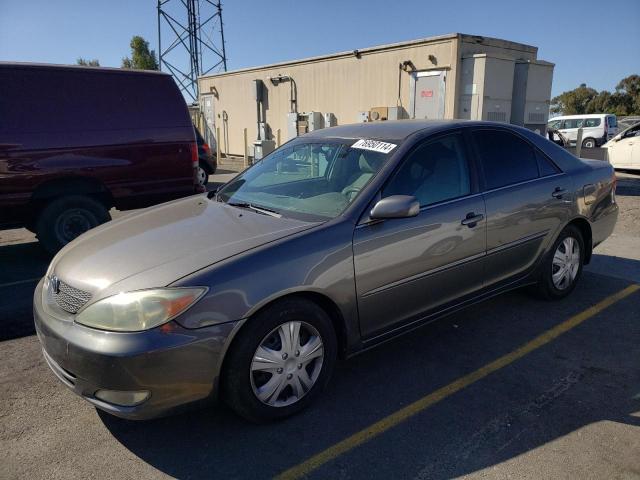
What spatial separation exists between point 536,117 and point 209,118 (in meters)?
13.9

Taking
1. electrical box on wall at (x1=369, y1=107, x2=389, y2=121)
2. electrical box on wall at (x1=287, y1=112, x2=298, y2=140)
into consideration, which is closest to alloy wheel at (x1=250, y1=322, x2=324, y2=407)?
electrical box on wall at (x1=369, y1=107, x2=389, y2=121)

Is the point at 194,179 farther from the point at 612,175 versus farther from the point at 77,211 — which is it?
the point at 612,175

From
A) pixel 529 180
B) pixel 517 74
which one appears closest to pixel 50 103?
pixel 529 180

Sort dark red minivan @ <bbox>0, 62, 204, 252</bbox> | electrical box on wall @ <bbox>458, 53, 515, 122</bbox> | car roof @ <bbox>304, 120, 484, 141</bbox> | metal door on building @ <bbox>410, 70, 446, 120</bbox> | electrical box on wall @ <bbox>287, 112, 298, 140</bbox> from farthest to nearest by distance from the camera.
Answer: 1. electrical box on wall @ <bbox>287, 112, 298, 140</bbox>
2. metal door on building @ <bbox>410, 70, 446, 120</bbox>
3. electrical box on wall @ <bbox>458, 53, 515, 122</bbox>
4. dark red minivan @ <bbox>0, 62, 204, 252</bbox>
5. car roof @ <bbox>304, 120, 484, 141</bbox>

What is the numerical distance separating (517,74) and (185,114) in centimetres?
864

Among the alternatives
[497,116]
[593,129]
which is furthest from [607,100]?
[497,116]

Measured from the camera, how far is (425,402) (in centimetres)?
294

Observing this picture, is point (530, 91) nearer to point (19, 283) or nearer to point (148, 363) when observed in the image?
point (19, 283)

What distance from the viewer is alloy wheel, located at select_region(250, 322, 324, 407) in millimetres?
2594

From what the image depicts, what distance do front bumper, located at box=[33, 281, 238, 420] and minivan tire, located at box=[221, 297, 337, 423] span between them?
0.09 m

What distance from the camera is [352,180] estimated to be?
10.6 feet

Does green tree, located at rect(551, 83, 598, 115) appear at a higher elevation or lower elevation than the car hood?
higher

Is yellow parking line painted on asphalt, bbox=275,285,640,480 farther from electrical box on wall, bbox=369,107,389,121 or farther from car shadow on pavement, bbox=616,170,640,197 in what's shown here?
electrical box on wall, bbox=369,107,389,121

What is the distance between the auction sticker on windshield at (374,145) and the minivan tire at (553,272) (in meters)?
1.83
